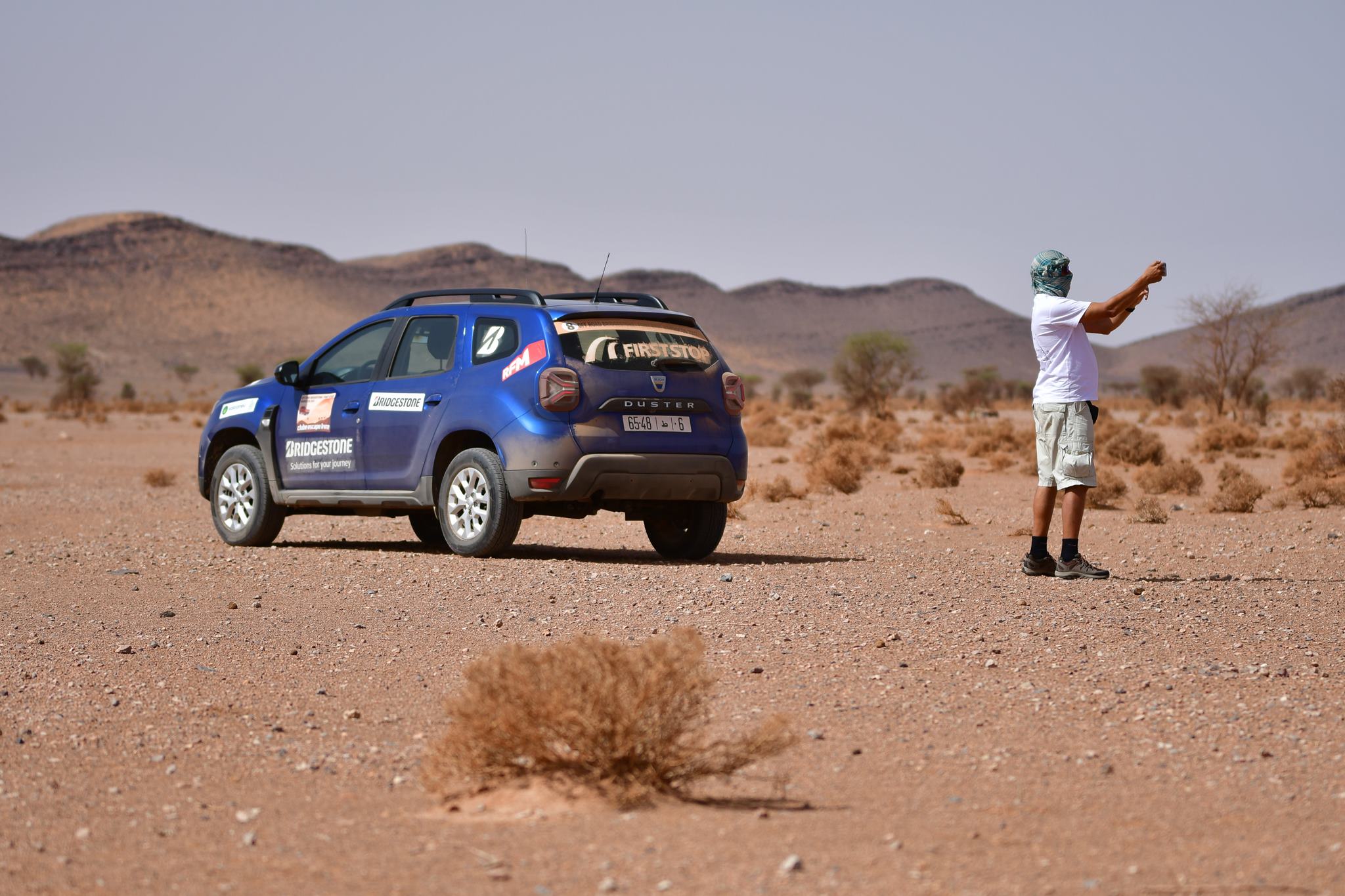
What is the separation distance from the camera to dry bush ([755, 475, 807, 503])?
18875 mm

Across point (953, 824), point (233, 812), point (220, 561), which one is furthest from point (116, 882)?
point (220, 561)

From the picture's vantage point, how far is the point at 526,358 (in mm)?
10516

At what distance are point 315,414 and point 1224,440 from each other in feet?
72.8

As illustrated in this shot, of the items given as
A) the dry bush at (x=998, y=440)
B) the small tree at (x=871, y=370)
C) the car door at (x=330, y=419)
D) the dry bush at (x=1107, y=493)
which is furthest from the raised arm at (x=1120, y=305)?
the small tree at (x=871, y=370)

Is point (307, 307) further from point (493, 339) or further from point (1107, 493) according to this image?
point (493, 339)

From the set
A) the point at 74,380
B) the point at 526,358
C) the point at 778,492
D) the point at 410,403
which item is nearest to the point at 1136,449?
the point at 778,492

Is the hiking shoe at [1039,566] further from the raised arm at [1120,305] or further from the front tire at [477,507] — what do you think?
the front tire at [477,507]

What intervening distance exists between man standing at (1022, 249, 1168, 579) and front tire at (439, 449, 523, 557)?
141 inches

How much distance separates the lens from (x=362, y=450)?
38.5 ft

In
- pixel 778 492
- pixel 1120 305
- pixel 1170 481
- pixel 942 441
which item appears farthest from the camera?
pixel 942 441

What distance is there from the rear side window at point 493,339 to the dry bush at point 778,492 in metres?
8.26

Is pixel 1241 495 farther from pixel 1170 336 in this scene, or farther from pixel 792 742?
pixel 1170 336

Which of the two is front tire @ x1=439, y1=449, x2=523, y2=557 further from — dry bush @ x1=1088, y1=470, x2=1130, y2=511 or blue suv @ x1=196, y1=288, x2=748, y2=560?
dry bush @ x1=1088, y1=470, x2=1130, y2=511

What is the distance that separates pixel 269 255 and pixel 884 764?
5336 inches
